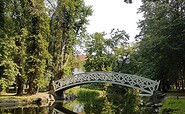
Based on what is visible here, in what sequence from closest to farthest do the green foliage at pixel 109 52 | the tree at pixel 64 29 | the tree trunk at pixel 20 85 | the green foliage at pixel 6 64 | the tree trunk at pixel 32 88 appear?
1. the green foliage at pixel 6 64
2. the tree trunk at pixel 20 85
3. the tree trunk at pixel 32 88
4. the tree at pixel 64 29
5. the green foliage at pixel 109 52

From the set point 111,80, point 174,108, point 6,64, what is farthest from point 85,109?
point 174,108

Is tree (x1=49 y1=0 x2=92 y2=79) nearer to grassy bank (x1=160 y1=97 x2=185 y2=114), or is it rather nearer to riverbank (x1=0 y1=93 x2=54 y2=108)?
riverbank (x1=0 y1=93 x2=54 y2=108)

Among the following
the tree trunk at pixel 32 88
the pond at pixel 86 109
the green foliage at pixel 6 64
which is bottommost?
the pond at pixel 86 109

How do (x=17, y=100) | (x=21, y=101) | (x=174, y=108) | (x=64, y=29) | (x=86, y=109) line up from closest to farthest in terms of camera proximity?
(x=174, y=108)
(x=86, y=109)
(x=17, y=100)
(x=21, y=101)
(x=64, y=29)

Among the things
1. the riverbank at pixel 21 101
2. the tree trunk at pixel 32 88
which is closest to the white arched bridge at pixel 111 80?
the tree trunk at pixel 32 88

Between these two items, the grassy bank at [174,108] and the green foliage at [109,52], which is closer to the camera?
the grassy bank at [174,108]

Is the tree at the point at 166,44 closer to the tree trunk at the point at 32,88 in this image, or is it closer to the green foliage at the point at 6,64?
the tree trunk at the point at 32,88

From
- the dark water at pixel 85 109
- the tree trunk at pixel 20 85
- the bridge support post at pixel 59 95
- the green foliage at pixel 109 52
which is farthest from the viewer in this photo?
the green foliage at pixel 109 52

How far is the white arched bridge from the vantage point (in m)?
23.2

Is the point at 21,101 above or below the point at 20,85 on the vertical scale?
below

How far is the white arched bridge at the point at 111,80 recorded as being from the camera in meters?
23.2

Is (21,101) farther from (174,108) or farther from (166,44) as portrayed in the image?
(174,108)

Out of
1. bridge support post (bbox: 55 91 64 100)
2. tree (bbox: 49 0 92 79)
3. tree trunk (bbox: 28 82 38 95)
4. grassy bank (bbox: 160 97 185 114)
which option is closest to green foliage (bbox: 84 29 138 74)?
tree (bbox: 49 0 92 79)

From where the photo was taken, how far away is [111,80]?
26.6m
